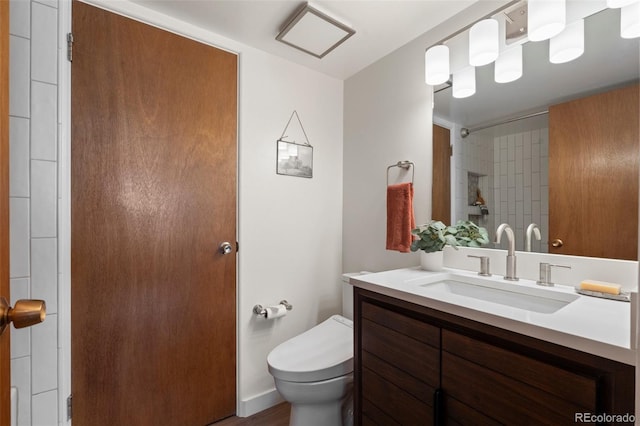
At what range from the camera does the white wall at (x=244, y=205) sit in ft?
3.55

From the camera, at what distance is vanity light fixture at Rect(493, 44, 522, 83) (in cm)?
124

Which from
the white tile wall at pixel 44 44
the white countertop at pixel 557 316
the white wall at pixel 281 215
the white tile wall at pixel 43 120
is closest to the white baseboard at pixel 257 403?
the white wall at pixel 281 215

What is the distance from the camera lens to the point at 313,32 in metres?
1.54

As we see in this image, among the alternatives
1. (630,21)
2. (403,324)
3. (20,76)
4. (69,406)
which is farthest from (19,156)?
(630,21)

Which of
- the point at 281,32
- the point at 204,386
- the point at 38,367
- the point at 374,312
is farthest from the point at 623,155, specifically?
the point at 38,367

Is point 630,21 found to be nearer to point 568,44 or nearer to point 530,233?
point 568,44

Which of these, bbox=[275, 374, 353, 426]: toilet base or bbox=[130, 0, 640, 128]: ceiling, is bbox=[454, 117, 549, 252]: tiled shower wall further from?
bbox=[275, 374, 353, 426]: toilet base

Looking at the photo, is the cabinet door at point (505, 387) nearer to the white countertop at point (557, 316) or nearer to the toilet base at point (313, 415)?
the white countertop at point (557, 316)

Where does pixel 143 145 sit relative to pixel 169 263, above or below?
above

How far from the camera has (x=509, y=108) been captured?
1285 millimetres

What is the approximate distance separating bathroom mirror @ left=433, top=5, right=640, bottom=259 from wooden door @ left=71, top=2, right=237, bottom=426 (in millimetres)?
1239

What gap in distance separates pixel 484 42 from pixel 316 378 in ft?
5.30

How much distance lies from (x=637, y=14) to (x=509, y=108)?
43cm

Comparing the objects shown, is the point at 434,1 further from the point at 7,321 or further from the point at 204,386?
the point at 204,386
